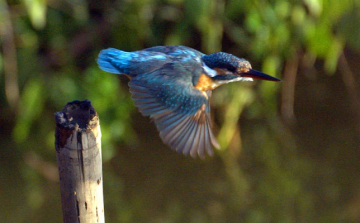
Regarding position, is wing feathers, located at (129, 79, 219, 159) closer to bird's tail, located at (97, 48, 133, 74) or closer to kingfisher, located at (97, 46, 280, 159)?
kingfisher, located at (97, 46, 280, 159)

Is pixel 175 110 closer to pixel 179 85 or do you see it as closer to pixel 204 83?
pixel 179 85

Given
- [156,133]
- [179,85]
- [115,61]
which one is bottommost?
[156,133]

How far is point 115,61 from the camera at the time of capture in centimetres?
219

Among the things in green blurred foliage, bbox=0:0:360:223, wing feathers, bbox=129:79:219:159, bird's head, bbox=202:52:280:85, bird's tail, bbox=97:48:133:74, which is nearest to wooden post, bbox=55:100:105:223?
wing feathers, bbox=129:79:219:159

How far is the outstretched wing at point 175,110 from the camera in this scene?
6.66 feet

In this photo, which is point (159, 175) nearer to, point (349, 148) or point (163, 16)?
point (163, 16)

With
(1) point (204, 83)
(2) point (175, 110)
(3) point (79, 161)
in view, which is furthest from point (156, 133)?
(3) point (79, 161)

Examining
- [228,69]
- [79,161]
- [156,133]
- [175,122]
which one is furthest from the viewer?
[156,133]

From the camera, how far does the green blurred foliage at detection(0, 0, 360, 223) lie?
3.78m

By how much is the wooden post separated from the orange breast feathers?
0.64 metres

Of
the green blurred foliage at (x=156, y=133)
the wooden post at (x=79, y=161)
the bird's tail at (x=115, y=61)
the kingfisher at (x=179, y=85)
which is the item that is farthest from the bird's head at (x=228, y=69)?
the green blurred foliage at (x=156, y=133)

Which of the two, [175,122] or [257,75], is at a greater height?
[257,75]

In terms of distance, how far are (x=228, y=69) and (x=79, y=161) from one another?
844 millimetres

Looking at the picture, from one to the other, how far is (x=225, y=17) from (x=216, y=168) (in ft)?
4.25
